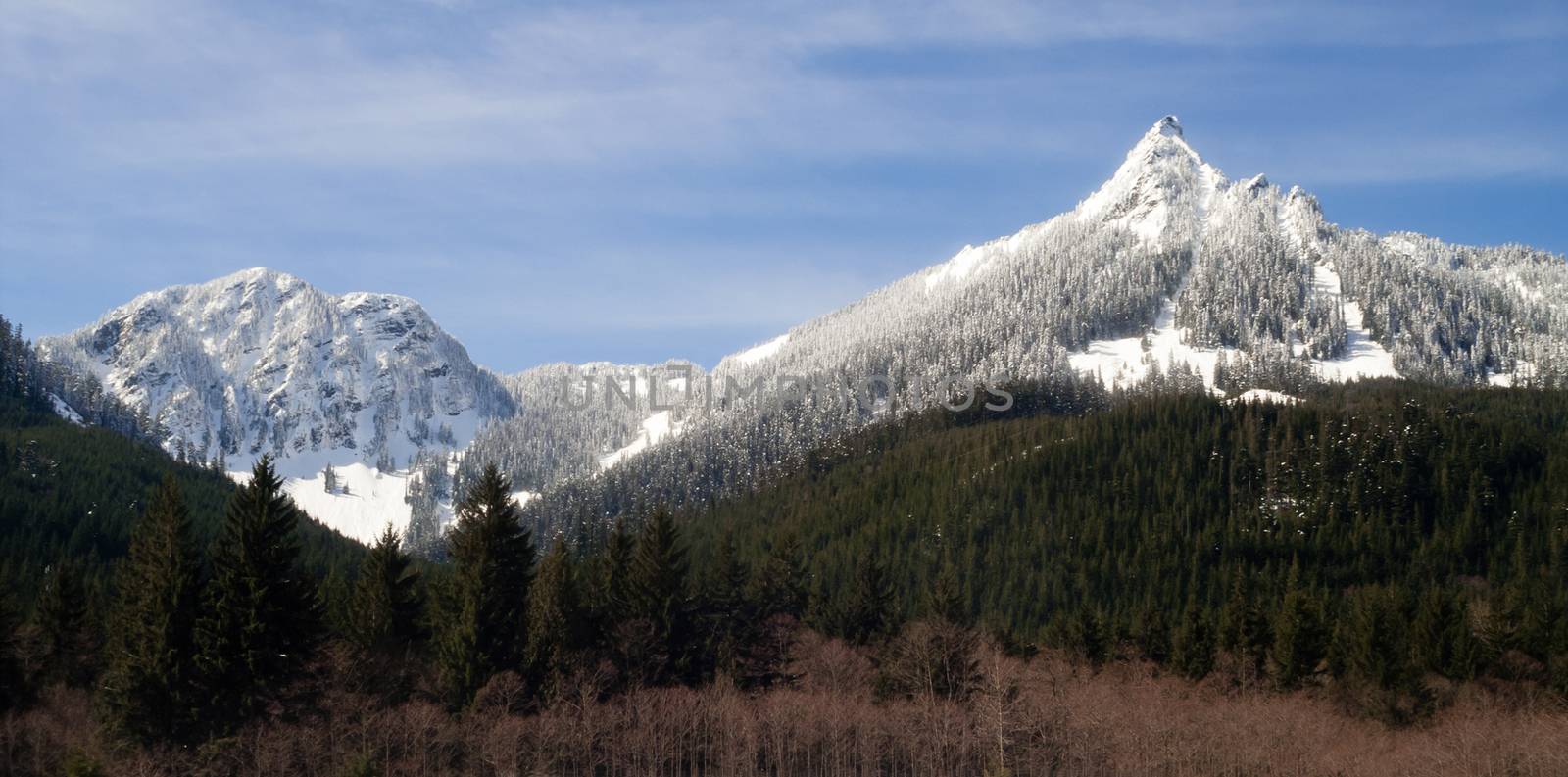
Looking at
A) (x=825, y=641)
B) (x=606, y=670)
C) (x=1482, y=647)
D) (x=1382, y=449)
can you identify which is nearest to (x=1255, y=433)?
(x=1382, y=449)

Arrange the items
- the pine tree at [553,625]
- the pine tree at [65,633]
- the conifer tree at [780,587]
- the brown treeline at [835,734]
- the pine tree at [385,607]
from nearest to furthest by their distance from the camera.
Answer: the brown treeline at [835,734], the pine tree at [385,607], the pine tree at [65,633], the pine tree at [553,625], the conifer tree at [780,587]

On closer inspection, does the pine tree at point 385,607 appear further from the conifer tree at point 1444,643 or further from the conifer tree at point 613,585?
the conifer tree at point 1444,643

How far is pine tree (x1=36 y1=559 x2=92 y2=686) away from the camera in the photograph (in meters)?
74.1

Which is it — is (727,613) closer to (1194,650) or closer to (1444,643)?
(1194,650)

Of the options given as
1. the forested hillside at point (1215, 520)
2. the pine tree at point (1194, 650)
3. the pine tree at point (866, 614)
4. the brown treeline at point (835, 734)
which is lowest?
Answer: the brown treeline at point (835, 734)

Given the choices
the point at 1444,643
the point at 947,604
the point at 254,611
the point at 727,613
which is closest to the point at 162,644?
the point at 254,611

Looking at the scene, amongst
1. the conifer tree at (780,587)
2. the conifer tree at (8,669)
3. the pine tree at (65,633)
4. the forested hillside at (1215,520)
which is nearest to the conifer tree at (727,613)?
A: the conifer tree at (780,587)

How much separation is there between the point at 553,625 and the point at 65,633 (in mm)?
31467

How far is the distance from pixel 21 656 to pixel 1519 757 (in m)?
83.5

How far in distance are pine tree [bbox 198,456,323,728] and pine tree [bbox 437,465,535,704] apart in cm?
1094

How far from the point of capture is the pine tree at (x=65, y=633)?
2918 inches

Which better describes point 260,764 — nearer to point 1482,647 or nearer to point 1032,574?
point 1482,647

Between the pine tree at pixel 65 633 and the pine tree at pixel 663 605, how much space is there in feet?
114

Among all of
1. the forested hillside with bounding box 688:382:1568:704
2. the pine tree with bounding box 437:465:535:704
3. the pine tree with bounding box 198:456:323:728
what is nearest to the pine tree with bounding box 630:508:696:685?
the pine tree with bounding box 437:465:535:704
